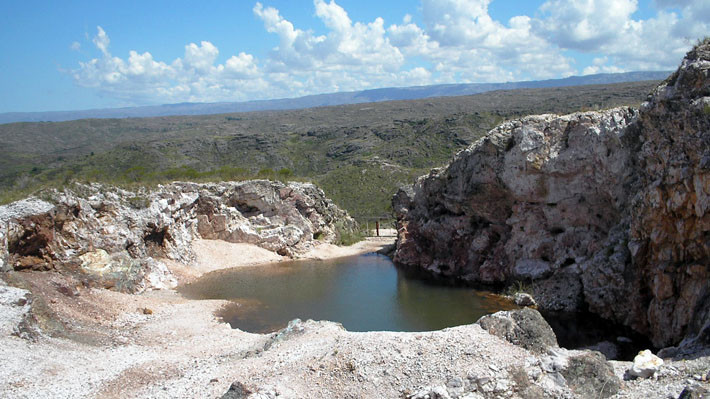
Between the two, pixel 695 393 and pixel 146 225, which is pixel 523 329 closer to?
pixel 695 393

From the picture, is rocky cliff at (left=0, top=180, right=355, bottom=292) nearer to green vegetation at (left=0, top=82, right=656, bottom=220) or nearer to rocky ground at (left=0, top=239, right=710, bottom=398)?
green vegetation at (left=0, top=82, right=656, bottom=220)

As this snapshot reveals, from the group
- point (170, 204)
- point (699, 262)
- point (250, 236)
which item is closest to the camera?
point (699, 262)

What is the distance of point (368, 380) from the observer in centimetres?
1191

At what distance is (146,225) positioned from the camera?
92.8 feet

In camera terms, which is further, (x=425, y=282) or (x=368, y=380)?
(x=425, y=282)

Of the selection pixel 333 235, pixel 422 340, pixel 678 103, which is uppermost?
pixel 678 103

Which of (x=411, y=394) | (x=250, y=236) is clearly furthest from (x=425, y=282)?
(x=411, y=394)

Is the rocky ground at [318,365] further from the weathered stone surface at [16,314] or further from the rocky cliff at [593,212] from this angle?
the rocky cliff at [593,212]

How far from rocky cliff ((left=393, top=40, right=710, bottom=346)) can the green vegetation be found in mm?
15947

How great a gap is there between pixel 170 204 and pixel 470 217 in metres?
17.9

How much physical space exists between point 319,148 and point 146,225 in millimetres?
60947

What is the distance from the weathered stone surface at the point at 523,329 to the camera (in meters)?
12.6

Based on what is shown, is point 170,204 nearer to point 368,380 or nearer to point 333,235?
point 333,235

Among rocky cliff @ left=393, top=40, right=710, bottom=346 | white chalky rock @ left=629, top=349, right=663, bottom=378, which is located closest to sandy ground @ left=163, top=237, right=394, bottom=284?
rocky cliff @ left=393, top=40, right=710, bottom=346
